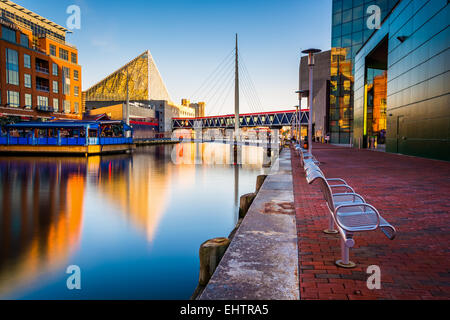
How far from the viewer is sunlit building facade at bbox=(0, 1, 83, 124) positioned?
4769 cm

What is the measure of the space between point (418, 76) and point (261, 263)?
69.0 feet

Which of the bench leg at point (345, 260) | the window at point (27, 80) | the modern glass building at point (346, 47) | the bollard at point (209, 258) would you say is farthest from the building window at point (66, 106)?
the bench leg at point (345, 260)

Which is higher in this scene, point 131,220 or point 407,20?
point 407,20

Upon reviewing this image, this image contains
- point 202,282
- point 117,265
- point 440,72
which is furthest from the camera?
point 440,72

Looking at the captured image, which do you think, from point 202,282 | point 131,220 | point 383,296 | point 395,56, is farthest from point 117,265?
point 395,56

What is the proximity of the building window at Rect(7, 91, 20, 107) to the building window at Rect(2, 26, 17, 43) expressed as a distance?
24.4 ft

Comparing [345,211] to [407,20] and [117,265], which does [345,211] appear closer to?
[117,265]

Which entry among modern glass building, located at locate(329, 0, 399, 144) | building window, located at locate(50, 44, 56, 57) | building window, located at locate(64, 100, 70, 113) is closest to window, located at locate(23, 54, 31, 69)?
building window, located at locate(50, 44, 56, 57)

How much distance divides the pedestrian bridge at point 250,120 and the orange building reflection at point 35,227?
7279 centimetres

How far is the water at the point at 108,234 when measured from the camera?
5.45m

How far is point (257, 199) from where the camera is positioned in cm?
845

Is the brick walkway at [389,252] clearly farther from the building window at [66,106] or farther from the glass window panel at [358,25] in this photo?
the building window at [66,106]

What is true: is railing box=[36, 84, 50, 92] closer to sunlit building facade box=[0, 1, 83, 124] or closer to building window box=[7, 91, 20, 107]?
sunlit building facade box=[0, 1, 83, 124]

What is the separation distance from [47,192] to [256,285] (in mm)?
11713
